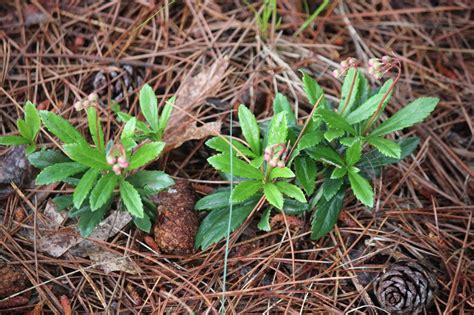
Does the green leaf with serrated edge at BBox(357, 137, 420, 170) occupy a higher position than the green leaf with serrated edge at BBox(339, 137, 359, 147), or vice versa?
the green leaf with serrated edge at BBox(339, 137, 359, 147)

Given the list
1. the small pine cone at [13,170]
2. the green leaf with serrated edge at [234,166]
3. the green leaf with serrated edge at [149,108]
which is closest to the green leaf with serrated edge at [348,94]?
the green leaf with serrated edge at [234,166]

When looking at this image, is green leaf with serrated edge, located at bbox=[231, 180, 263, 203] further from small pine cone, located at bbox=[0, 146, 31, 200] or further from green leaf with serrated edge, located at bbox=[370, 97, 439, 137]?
small pine cone, located at bbox=[0, 146, 31, 200]

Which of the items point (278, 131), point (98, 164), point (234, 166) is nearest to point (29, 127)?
point (98, 164)

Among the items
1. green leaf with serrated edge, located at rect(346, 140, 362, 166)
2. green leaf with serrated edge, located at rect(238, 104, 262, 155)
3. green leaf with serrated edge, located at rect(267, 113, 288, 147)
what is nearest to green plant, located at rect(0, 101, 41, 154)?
green leaf with serrated edge, located at rect(238, 104, 262, 155)

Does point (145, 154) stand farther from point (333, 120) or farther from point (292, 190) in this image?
point (333, 120)

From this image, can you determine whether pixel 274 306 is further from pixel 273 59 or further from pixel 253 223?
pixel 273 59
